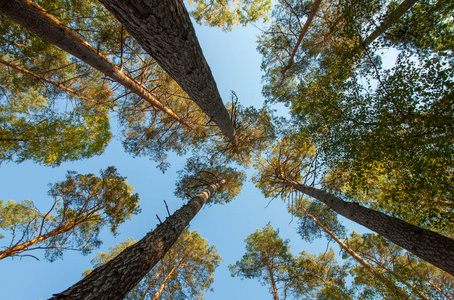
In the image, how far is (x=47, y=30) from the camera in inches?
146

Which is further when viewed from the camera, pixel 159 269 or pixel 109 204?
pixel 159 269

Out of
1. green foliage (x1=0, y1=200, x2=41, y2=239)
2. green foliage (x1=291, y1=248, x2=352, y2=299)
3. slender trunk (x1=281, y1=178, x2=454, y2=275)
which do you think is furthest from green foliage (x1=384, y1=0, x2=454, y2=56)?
green foliage (x1=0, y1=200, x2=41, y2=239)

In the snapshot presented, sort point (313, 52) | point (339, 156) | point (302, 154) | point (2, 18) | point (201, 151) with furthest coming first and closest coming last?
point (201, 151)
point (302, 154)
point (313, 52)
point (2, 18)
point (339, 156)

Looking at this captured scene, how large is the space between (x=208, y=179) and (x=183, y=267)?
488 cm

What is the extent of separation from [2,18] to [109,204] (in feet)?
21.5

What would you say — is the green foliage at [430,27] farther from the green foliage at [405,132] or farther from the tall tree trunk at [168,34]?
the tall tree trunk at [168,34]

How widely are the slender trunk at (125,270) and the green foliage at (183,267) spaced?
6.24 metres

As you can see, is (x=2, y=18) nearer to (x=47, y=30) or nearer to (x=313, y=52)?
(x=47, y=30)

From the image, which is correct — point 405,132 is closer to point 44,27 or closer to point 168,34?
point 168,34

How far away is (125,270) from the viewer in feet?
8.24

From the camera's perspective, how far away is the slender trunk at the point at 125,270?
2041 millimetres

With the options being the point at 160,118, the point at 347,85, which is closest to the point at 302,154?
the point at 347,85

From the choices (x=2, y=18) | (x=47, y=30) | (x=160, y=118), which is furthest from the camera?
(x=160, y=118)

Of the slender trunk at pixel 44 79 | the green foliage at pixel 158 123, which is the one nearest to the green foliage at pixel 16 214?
the green foliage at pixel 158 123
